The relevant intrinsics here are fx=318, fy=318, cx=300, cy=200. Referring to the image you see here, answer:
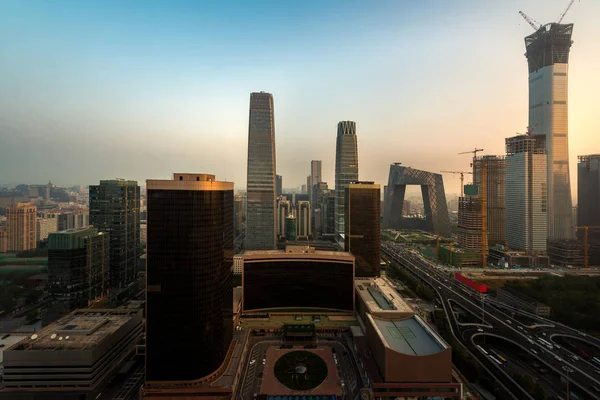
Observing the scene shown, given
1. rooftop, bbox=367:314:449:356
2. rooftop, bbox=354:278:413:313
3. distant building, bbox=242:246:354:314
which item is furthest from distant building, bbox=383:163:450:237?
rooftop, bbox=367:314:449:356

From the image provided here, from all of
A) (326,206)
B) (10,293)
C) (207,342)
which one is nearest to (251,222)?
(326,206)

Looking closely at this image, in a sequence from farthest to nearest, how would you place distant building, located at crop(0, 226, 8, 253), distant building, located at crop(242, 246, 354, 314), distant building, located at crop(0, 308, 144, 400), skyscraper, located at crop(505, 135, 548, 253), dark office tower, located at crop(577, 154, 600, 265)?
dark office tower, located at crop(577, 154, 600, 265)
skyscraper, located at crop(505, 135, 548, 253)
distant building, located at crop(0, 226, 8, 253)
distant building, located at crop(242, 246, 354, 314)
distant building, located at crop(0, 308, 144, 400)

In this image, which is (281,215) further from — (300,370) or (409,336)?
(409,336)

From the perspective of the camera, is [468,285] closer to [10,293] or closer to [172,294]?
[172,294]

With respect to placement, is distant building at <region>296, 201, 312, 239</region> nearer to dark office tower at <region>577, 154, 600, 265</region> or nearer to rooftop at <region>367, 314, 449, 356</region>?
rooftop at <region>367, 314, 449, 356</region>

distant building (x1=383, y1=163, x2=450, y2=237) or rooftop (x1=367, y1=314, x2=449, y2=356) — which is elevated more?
distant building (x1=383, y1=163, x2=450, y2=237)

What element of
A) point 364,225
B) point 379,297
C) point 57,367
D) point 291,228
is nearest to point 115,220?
point 57,367

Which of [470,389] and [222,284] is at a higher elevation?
[222,284]
